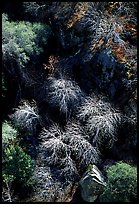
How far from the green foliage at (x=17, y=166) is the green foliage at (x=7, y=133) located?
1.11 feet

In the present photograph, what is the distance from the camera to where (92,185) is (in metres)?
14.2

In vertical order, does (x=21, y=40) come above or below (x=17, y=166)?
above

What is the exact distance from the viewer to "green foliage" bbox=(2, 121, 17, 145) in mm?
14584

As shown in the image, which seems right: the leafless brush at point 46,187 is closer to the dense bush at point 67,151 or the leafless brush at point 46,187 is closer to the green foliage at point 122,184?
the dense bush at point 67,151

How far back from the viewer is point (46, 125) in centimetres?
1547

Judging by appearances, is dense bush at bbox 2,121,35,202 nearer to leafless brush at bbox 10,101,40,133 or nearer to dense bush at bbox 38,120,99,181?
dense bush at bbox 38,120,99,181

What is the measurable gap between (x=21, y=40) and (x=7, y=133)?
11.5ft

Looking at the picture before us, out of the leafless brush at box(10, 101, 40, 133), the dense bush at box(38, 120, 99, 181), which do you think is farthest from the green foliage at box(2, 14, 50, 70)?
the dense bush at box(38, 120, 99, 181)

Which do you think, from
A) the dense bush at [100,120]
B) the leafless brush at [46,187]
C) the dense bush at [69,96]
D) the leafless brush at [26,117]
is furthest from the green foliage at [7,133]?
the dense bush at [100,120]

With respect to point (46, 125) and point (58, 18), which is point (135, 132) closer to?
point (46, 125)

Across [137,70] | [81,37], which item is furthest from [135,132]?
[81,37]

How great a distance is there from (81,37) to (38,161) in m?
5.03

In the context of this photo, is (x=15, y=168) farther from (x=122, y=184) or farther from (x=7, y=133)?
(x=122, y=184)

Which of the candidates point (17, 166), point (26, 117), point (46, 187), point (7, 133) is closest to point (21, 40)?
point (26, 117)
